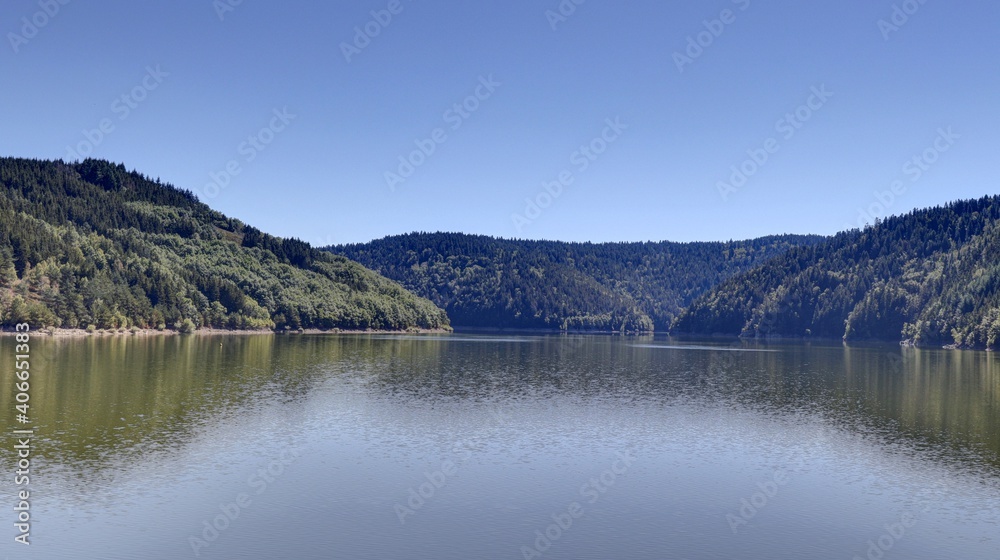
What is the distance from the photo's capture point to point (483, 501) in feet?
128

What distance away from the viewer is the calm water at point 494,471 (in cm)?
3303

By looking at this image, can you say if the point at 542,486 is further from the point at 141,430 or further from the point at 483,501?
the point at 141,430

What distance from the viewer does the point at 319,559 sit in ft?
99.3

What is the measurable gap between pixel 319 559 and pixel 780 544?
17.7m

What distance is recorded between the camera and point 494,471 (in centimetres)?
4556

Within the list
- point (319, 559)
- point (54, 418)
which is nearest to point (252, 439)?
point (54, 418)

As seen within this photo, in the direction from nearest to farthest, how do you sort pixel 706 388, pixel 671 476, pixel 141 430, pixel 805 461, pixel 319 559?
1. pixel 319 559
2. pixel 671 476
3. pixel 805 461
4. pixel 141 430
5. pixel 706 388

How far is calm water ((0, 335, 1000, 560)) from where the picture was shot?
33031 millimetres

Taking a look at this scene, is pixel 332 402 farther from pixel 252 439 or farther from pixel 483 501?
pixel 483 501

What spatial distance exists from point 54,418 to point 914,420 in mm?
63436

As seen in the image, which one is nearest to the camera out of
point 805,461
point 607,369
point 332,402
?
point 805,461

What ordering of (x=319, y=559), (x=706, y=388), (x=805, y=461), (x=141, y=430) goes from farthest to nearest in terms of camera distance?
(x=706, y=388), (x=141, y=430), (x=805, y=461), (x=319, y=559)

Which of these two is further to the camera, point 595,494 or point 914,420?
point 914,420

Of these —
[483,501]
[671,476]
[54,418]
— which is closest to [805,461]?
[671,476]
